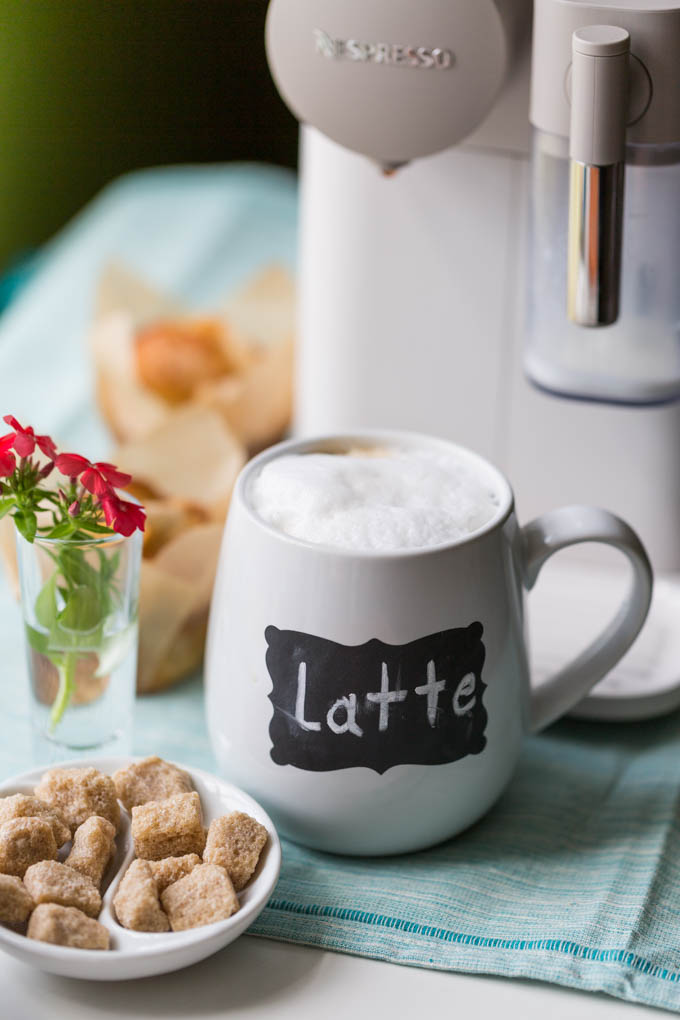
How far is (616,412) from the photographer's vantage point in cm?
56

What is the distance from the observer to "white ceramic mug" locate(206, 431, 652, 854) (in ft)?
1.33

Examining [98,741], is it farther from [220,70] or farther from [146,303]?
[220,70]

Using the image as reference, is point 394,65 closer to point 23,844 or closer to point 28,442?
point 28,442

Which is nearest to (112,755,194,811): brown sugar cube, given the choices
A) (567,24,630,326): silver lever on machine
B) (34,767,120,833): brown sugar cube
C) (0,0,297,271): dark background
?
(34,767,120,833): brown sugar cube

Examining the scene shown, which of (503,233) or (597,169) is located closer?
(597,169)

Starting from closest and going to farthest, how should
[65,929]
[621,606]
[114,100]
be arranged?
1. [65,929]
2. [621,606]
3. [114,100]

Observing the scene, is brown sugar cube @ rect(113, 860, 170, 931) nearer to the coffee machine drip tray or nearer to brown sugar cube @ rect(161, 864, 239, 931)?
brown sugar cube @ rect(161, 864, 239, 931)

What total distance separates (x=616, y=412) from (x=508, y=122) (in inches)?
5.4

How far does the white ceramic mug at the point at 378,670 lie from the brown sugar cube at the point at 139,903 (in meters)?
0.07

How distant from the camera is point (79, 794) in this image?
0.41 metres

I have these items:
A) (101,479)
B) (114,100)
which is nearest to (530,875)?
(101,479)

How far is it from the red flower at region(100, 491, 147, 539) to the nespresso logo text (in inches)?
7.5

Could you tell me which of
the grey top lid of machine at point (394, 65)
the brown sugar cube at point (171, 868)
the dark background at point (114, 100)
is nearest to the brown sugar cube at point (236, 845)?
the brown sugar cube at point (171, 868)

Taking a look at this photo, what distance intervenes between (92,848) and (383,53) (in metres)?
0.30
